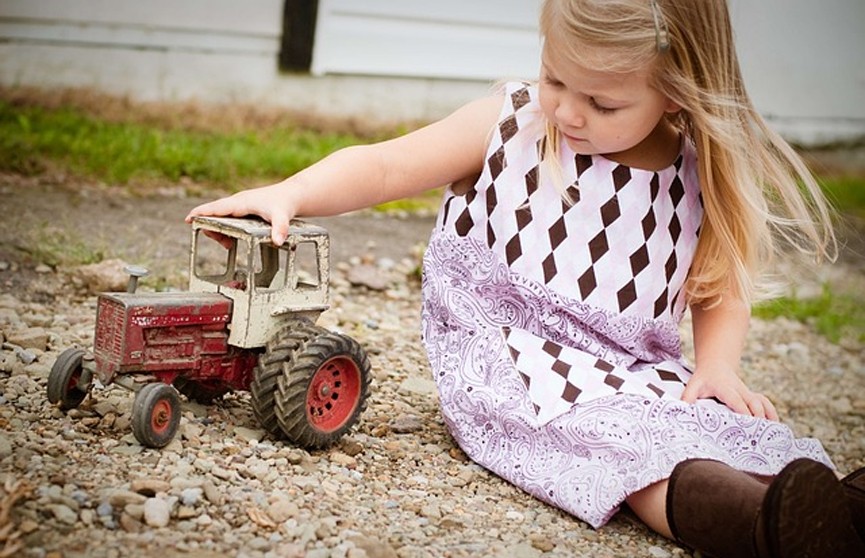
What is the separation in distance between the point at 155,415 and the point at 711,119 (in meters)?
1.37

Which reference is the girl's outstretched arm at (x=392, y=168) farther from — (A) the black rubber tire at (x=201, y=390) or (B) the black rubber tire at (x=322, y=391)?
(A) the black rubber tire at (x=201, y=390)

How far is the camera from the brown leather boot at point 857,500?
2160 millimetres

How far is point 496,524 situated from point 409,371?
Answer: 1.00 m

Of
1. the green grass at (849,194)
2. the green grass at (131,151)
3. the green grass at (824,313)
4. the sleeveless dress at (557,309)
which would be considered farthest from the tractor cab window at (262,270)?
the green grass at (849,194)

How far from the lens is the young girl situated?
2340 millimetres

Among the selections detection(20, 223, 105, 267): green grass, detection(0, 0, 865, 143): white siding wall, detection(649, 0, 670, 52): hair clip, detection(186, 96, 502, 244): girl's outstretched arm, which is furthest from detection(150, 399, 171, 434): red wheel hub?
detection(0, 0, 865, 143): white siding wall

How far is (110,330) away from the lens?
2.21m

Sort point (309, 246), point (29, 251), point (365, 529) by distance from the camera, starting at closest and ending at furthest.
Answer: point (365, 529)
point (29, 251)
point (309, 246)

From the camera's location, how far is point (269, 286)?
244 centimetres

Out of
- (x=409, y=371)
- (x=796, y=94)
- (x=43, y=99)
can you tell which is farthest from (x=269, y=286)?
(x=796, y=94)

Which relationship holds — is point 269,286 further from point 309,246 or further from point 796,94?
point 796,94

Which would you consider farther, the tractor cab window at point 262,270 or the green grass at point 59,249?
the green grass at point 59,249

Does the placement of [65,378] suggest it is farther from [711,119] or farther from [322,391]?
[711,119]

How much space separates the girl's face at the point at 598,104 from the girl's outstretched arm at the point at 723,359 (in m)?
0.52
